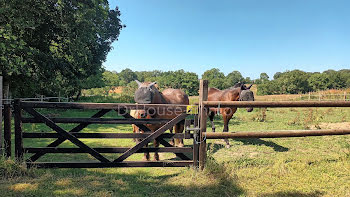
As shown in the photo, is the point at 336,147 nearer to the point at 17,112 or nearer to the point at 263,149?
the point at 263,149

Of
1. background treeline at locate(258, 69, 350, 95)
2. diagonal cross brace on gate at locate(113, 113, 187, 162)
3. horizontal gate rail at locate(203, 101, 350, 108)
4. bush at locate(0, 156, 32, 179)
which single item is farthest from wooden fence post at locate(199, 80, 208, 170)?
background treeline at locate(258, 69, 350, 95)

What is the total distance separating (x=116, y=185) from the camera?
3.99 m

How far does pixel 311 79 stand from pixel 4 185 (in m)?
125

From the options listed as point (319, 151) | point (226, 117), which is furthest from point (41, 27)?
point (319, 151)

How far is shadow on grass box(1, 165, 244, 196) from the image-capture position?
11.9ft

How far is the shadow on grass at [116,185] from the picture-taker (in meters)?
3.62

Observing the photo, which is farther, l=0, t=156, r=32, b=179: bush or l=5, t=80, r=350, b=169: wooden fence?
l=5, t=80, r=350, b=169: wooden fence

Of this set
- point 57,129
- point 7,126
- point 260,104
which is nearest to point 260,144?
point 260,104

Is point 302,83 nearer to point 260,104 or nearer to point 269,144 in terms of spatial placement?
point 269,144

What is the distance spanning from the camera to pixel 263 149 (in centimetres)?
718

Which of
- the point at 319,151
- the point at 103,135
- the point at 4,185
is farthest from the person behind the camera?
the point at 319,151

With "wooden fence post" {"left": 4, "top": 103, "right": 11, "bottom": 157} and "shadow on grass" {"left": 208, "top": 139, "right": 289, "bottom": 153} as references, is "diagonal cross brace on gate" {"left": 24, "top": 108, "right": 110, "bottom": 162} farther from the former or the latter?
"shadow on grass" {"left": 208, "top": 139, "right": 289, "bottom": 153}

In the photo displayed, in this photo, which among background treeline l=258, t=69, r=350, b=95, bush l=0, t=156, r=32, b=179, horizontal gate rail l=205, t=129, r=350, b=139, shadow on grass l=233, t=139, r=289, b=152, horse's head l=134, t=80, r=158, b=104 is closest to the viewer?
bush l=0, t=156, r=32, b=179

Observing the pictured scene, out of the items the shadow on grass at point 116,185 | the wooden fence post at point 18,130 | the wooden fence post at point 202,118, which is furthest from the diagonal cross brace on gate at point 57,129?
the wooden fence post at point 202,118
